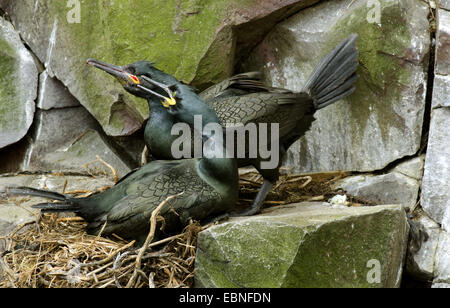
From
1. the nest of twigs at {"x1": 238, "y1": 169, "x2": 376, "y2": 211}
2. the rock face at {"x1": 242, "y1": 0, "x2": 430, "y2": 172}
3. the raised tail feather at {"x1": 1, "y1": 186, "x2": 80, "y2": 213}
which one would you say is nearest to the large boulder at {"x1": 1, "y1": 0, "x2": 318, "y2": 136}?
the rock face at {"x1": 242, "y1": 0, "x2": 430, "y2": 172}

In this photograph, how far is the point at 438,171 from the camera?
11.8 feet

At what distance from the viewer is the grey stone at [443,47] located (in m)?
3.58

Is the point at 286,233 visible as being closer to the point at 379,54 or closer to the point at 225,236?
the point at 225,236

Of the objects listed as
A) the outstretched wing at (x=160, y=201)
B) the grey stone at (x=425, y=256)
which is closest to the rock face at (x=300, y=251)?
the outstretched wing at (x=160, y=201)

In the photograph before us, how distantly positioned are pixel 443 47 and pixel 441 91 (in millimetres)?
240

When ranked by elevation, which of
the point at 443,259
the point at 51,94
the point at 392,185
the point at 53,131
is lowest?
the point at 443,259

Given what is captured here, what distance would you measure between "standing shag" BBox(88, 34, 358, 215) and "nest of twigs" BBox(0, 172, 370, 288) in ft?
2.04

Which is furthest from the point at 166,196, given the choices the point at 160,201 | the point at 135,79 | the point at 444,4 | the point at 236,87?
the point at 444,4

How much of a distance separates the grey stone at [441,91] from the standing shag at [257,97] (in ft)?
1.58

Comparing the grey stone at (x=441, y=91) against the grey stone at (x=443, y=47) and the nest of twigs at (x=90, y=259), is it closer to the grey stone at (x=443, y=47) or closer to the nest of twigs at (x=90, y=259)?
the grey stone at (x=443, y=47)

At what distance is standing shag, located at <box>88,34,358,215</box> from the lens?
142 inches

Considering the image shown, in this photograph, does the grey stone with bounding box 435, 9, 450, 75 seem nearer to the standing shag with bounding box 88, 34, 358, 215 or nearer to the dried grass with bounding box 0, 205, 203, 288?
the standing shag with bounding box 88, 34, 358, 215

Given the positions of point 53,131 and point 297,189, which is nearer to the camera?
point 297,189

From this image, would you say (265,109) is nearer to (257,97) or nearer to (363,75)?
(257,97)
